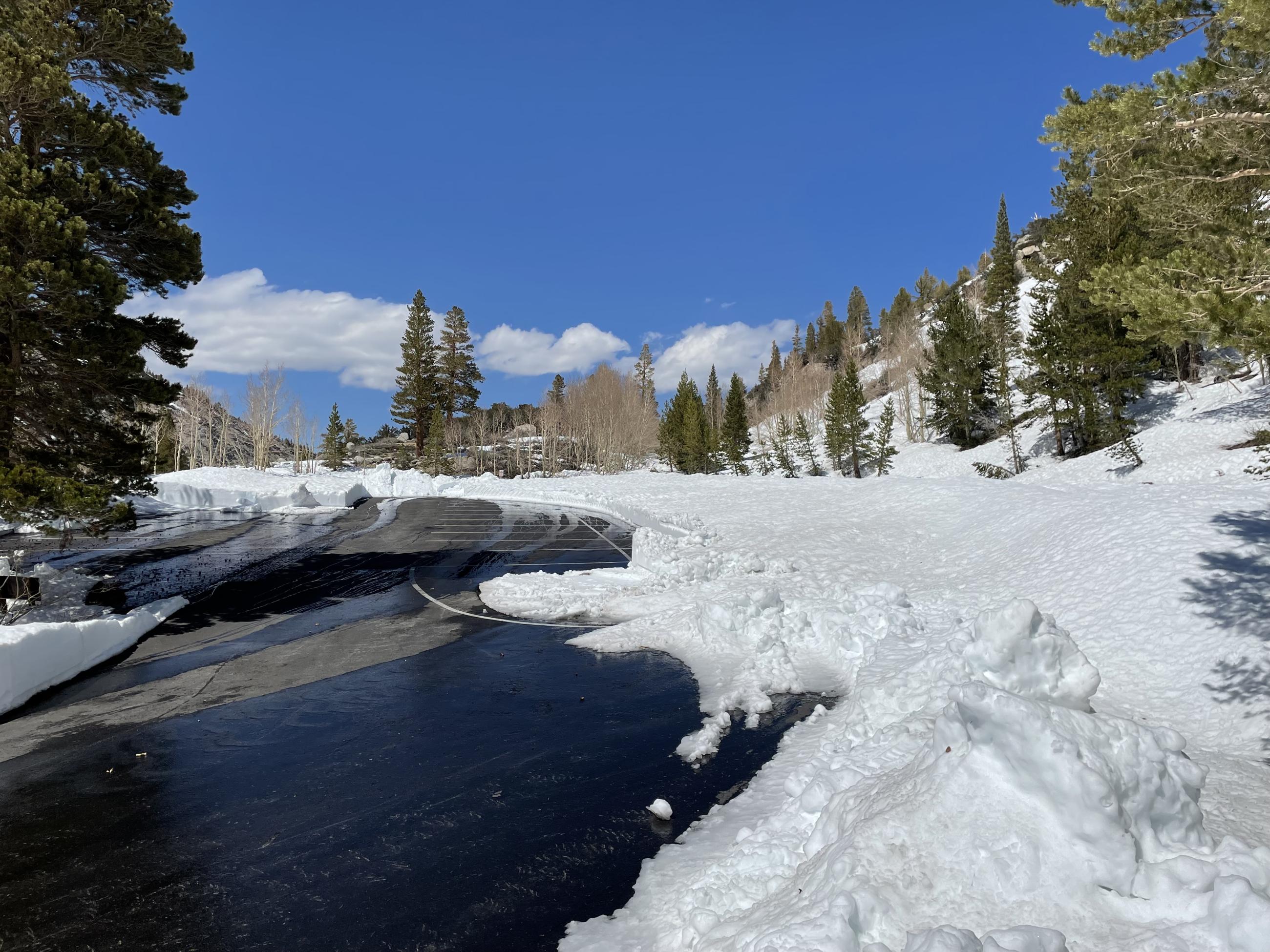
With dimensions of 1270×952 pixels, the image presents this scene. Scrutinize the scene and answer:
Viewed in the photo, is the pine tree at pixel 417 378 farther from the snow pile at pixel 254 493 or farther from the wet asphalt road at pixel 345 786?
the wet asphalt road at pixel 345 786

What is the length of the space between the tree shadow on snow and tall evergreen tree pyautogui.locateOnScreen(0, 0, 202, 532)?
46.7 ft

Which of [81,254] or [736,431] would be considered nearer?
[81,254]

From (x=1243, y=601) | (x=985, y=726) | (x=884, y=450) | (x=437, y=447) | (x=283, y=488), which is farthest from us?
(x=437, y=447)

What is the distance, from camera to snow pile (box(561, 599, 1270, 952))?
305cm

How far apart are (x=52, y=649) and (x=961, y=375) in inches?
1755

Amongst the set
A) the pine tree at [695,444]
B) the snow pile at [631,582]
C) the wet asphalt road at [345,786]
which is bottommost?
the wet asphalt road at [345,786]

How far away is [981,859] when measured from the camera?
3.40 metres

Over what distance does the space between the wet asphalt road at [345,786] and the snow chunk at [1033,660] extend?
2.35 meters

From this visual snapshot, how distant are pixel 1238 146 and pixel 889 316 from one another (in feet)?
311

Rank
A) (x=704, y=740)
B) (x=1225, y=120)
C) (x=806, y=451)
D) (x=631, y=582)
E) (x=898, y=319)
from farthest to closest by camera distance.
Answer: (x=898, y=319), (x=806, y=451), (x=631, y=582), (x=704, y=740), (x=1225, y=120)

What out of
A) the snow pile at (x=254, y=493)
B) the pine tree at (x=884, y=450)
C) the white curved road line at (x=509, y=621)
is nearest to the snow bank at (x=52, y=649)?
the white curved road line at (x=509, y=621)

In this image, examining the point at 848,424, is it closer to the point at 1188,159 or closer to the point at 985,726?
the point at 1188,159

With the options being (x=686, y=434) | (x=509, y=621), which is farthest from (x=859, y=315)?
(x=509, y=621)

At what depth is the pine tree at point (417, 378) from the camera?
207ft
